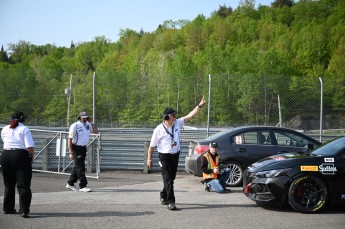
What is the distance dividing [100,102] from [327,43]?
233ft

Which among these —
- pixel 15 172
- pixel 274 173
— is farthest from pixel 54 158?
pixel 274 173

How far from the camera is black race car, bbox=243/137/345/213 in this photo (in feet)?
28.9

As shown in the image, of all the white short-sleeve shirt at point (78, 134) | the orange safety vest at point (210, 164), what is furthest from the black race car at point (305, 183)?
the white short-sleeve shirt at point (78, 134)

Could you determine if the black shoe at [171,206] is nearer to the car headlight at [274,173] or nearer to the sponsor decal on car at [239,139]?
the car headlight at [274,173]

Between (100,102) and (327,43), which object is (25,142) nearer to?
(100,102)

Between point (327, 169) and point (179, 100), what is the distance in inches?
518

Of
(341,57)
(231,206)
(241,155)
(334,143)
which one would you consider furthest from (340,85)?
(341,57)

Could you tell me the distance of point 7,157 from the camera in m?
8.73

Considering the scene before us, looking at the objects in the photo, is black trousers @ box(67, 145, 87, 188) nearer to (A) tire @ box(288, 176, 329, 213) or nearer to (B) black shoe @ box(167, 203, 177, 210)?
(B) black shoe @ box(167, 203, 177, 210)

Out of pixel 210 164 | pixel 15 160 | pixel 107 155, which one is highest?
pixel 15 160

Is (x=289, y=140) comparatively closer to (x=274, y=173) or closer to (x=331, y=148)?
(x=331, y=148)

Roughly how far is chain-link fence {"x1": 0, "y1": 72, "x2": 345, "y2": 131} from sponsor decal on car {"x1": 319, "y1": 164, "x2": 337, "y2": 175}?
9824 millimetres

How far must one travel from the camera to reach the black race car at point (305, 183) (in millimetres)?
8820

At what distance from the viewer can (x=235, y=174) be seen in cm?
1236
